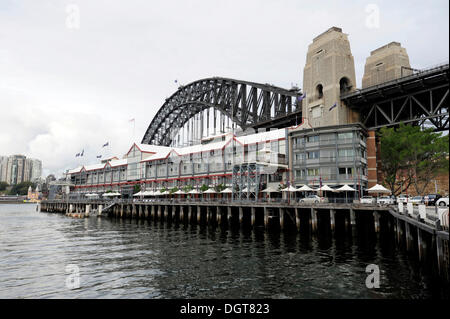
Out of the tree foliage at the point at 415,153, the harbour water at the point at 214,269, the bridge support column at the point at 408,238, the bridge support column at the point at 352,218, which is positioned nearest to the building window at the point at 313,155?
the tree foliage at the point at 415,153

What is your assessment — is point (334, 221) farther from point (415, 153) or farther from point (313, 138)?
point (415, 153)

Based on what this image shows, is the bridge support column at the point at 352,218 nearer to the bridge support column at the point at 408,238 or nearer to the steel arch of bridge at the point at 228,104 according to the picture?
the bridge support column at the point at 408,238

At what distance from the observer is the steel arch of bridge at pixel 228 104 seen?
94250mm

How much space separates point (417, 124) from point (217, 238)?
53508 mm

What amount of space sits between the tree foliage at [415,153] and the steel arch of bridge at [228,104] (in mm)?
24469

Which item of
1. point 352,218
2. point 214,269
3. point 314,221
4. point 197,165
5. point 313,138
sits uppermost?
point 313,138

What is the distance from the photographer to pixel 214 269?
2317 centimetres

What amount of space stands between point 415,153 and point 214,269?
5054 centimetres

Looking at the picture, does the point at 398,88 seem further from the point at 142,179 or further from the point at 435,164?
the point at 142,179

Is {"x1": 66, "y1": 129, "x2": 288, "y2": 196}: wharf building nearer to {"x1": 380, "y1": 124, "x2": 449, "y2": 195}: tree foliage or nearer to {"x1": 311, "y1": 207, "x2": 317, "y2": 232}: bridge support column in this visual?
{"x1": 311, "y1": 207, "x2": 317, "y2": 232}: bridge support column

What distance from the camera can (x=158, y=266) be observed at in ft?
79.9

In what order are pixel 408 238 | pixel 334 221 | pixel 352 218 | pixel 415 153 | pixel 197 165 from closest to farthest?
pixel 408 238
pixel 352 218
pixel 334 221
pixel 415 153
pixel 197 165

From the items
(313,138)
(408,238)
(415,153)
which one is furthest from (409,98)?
(408,238)
